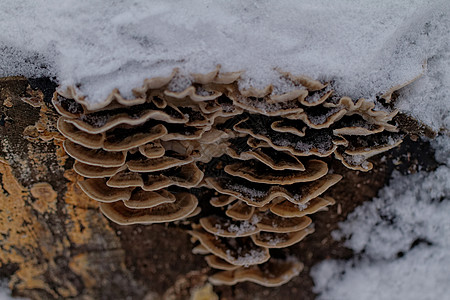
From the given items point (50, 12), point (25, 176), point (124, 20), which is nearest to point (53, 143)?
point (25, 176)

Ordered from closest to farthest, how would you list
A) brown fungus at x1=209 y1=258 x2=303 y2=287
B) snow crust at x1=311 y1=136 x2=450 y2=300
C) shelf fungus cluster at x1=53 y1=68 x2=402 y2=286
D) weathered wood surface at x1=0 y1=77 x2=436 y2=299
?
shelf fungus cluster at x1=53 y1=68 x2=402 y2=286 → weathered wood surface at x1=0 y1=77 x2=436 y2=299 → snow crust at x1=311 y1=136 x2=450 y2=300 → brown fungus at x1=209 y1=258 x2=303 y2=287

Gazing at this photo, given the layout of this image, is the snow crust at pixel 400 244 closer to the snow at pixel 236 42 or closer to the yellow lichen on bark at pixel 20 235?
the snow at pixel 236 42

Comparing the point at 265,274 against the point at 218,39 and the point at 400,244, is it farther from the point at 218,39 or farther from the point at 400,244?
the point at 218,39

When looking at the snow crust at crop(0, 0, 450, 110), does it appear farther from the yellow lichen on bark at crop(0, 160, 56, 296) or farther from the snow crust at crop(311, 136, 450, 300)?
the yellow lichen on bark at crop(0, 160, 56, 296)

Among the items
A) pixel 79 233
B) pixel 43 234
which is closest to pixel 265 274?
pixel 79 233

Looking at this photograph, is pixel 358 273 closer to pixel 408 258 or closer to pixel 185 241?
pixel 408 258

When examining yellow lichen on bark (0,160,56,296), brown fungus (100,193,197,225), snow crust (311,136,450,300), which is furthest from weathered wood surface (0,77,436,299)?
brown fungus (100,193,197,225)
